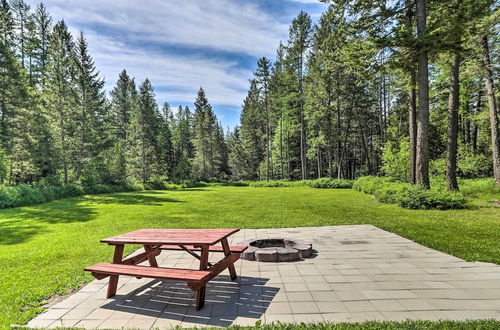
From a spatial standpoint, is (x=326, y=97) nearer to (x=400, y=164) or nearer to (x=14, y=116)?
(x=400, y=164)

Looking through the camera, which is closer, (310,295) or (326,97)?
(310,295)

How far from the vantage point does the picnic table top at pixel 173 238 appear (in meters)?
3.21

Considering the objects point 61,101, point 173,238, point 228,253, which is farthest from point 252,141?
point 173,238

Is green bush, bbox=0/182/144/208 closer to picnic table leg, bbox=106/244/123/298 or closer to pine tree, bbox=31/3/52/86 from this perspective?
pine tree, bbox=31/3/52/86

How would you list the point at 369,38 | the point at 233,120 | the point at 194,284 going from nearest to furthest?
the point at 194,284, the point at 369,38, the point at 233,120

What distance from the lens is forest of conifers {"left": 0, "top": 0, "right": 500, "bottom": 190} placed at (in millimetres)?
10836

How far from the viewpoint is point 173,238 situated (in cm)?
346

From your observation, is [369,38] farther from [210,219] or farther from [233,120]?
[233,120]

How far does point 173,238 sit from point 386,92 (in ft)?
110

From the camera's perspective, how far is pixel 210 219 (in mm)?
9391

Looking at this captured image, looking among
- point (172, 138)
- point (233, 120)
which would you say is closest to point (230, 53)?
point (172, 138)

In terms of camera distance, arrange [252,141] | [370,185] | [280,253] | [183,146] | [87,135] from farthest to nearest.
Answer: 1. [183,146]
2. [252,141]
3. [87,135]
4. [370,185]
5. [280,253]

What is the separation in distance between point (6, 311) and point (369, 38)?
12789 mm

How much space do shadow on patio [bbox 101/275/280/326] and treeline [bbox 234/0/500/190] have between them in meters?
10.5
